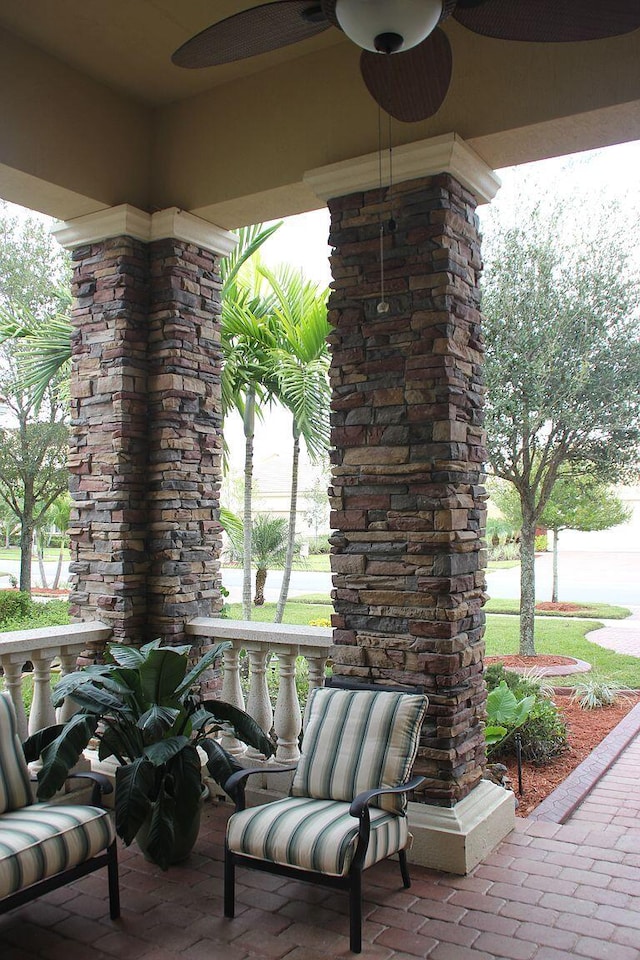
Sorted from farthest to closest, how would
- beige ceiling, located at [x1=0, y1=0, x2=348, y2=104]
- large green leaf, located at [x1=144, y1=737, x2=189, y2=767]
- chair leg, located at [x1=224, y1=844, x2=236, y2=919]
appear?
beige ceiling, located at [x1=0, y1=0, x2=348, y2=104] → large green leaf, located at [x1=144, y1=737, x2=189, y2=767] → chair leg, located at [x1=224, y1=844, x2=236, y2=919]

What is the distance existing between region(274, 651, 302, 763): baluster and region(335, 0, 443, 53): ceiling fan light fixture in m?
2.81

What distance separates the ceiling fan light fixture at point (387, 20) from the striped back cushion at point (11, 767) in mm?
2786

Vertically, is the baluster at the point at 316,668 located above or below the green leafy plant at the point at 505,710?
above

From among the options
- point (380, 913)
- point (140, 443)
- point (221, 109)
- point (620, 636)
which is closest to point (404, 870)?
point (380, 913)

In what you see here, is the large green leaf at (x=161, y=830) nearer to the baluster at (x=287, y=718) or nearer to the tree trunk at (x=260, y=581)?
the baluster at (x=287, y=718)

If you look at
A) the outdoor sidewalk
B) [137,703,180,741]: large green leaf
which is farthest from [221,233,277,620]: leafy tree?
the outdoor sidewalk

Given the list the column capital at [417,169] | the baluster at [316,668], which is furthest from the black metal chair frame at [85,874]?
the column capital at [417,169]

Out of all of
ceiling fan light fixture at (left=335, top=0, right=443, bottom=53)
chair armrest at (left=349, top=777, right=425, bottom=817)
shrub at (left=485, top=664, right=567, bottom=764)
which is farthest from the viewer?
shrub at (left=485, top=664, right=567, bottom=764)

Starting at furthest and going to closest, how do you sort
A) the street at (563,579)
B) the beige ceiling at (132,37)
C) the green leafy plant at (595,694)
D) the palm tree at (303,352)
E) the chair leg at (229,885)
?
1. the street at (563,579)
2. the green leafy plant at (595,694)
3. the palm tree at (303,352)
4. the beige ceiling at (132,37)
5. the chair leg at (229,885)

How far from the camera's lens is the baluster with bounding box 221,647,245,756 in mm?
4102

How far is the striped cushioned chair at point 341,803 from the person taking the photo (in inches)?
106

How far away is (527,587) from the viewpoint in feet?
29.4

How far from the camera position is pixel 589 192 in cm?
837

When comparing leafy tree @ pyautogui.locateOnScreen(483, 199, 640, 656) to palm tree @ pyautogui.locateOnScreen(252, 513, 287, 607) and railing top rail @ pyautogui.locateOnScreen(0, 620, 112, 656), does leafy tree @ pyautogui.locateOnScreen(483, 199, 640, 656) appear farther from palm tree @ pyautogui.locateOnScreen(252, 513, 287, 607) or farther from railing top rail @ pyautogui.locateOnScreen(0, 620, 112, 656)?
railing top rail @ pyautogui.locateOnScreen(0, 620, 112, 656)
